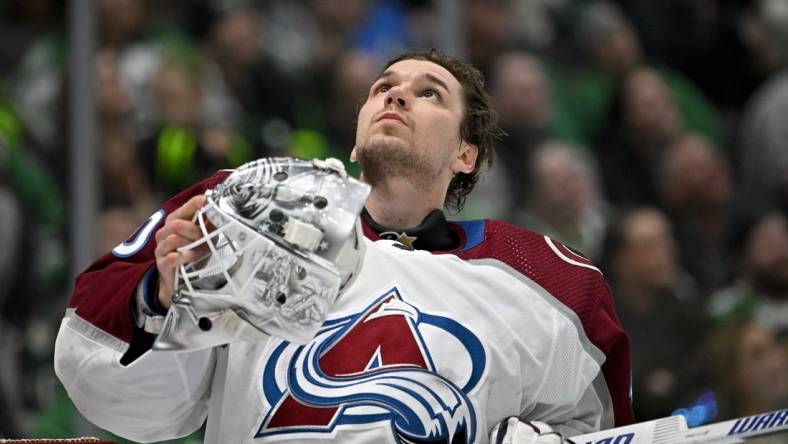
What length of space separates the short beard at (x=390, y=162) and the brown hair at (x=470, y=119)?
21cm

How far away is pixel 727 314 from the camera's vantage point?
14.1ft

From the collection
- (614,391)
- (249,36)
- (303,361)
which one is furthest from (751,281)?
(303,361)

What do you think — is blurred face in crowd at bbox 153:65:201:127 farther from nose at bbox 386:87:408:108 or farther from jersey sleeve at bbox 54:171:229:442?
jersey sleeve at bbox 54:171:229:442

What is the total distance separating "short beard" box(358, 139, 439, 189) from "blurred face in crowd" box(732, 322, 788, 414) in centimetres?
225

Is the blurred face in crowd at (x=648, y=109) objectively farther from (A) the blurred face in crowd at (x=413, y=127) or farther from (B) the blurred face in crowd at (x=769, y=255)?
(A) the blurred face in crowd at (x=413, y=127)

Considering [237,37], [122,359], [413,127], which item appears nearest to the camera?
[122,359]

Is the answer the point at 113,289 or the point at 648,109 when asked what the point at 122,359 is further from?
the point at 648,109

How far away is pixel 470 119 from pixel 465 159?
0.09 m

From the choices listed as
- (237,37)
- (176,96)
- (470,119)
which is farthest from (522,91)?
(470,119)

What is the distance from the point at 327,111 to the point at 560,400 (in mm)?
2235

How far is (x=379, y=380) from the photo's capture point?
2035 millimetres

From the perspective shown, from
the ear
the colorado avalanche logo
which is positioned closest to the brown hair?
the ear

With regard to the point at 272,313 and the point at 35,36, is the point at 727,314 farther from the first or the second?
the point at 272,313

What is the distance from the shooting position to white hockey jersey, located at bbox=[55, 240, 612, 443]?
1985 millimetres
